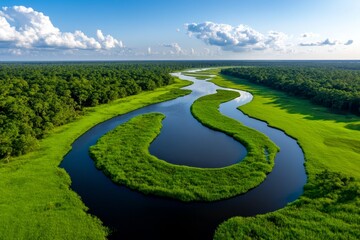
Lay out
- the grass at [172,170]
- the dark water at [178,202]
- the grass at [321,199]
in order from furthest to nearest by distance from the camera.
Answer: the grass at [172,170]
the dark water at [178,202]
the grass at [321,199]

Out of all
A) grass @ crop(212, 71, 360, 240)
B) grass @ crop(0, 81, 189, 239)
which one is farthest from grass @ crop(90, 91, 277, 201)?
grass @ crop(0, 81, 189, 239)

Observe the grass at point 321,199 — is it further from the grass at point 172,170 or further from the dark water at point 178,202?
the grass at point 172,170

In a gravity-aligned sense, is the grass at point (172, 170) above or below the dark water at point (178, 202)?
above

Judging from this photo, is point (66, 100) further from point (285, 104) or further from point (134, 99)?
point (285, 104)

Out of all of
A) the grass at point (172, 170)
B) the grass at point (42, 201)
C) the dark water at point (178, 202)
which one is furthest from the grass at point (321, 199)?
the grass at point (42, 201)

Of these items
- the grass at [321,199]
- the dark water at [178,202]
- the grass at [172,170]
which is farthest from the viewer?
the grass at [172,170]

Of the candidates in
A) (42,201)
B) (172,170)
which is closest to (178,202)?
(172,170)
